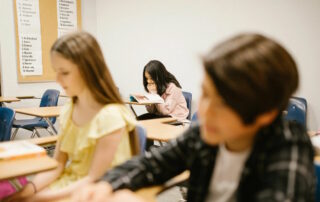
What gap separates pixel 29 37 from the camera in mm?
4785

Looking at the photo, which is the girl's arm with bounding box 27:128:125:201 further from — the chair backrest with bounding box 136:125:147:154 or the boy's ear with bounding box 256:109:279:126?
the boy's ear with bounding box 256:109:279:126

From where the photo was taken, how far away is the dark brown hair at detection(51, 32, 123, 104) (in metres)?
1.23

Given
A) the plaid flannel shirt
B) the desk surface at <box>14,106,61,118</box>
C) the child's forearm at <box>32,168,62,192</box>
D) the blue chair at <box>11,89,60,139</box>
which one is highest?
the plaid flannel shirt

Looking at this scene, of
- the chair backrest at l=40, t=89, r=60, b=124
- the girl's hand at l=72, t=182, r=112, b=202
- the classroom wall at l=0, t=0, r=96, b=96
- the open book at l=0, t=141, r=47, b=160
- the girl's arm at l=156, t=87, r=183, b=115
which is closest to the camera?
the girl's hand at l=72, t=182, r=112, b=202

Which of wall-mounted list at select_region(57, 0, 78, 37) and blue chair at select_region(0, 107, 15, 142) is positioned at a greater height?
wall-mounted list at select_region(57, 0, 78, 37)

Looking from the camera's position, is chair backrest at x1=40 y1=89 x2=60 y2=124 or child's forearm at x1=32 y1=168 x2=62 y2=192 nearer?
child's forearm at x1=32 y1=168 x2=62 y2=192

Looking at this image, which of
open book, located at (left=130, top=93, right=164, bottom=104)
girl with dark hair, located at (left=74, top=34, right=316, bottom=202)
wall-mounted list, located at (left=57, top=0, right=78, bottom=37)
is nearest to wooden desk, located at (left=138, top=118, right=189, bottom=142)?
open book, located at (left=130, top=93, right=164, bottom=104)

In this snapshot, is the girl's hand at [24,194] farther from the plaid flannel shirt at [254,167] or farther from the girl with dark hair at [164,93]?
the girl with dark hair at [164,93]

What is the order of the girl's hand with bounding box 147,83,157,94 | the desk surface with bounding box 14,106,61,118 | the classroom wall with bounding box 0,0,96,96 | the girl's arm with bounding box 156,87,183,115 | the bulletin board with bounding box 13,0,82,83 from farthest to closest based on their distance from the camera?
the bulletin board with bounding box 13,0,82,83 → the classroom wall with bounding box 0,0,96,96 → the girl's hand with bounding box 147,83,157,94 → the girl's arm with bounding box 156,87,183,115 → the desk surface with bounding box 14,106,61,118

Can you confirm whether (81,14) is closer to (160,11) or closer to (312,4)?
(160,11)

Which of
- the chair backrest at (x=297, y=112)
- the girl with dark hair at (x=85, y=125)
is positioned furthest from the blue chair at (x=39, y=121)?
the chair backrest at (x=297, y=112)

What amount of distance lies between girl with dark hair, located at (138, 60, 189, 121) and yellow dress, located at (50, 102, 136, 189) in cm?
229

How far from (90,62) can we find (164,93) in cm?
257

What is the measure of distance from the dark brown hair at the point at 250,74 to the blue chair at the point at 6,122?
7.25 ft
